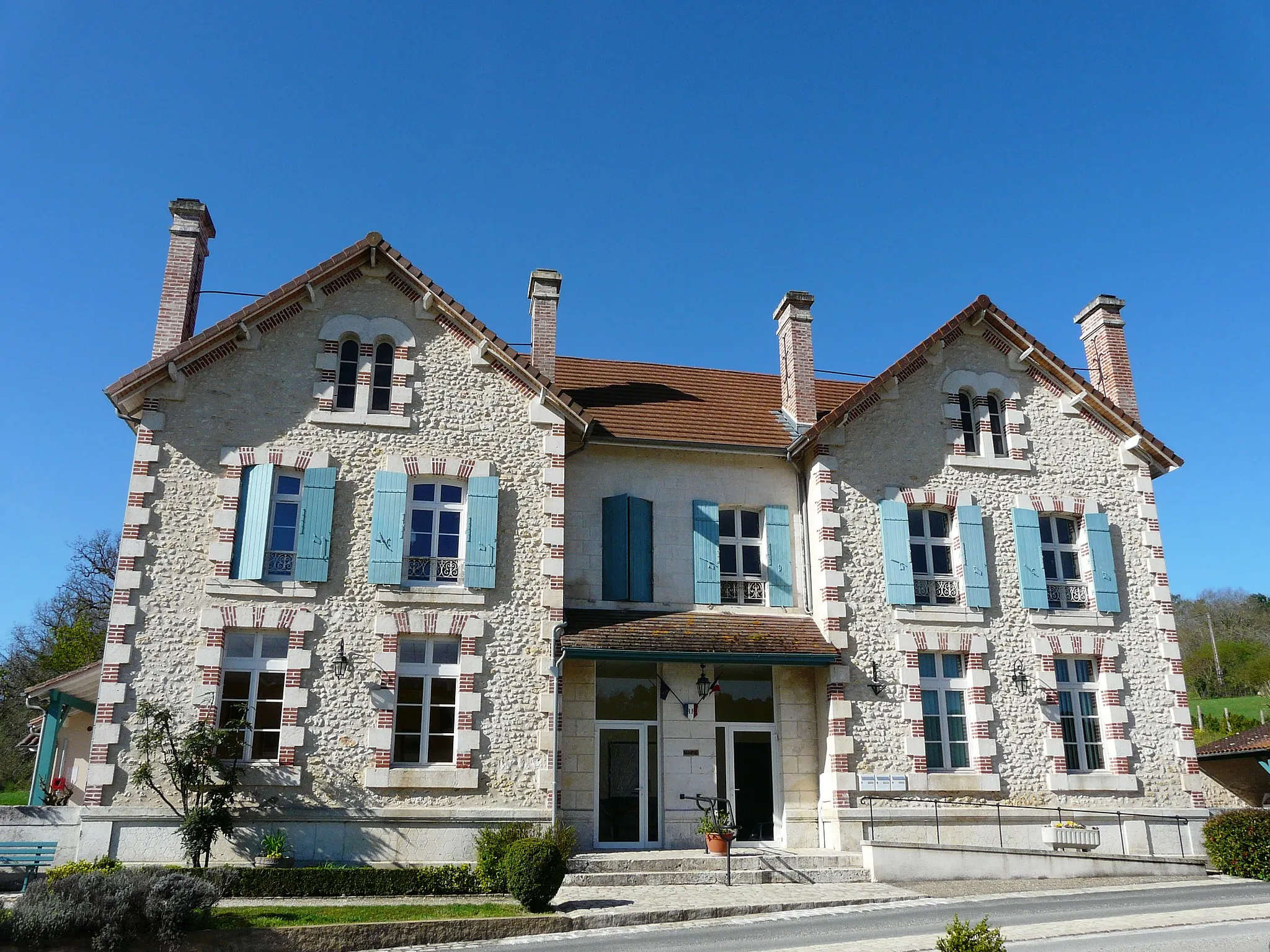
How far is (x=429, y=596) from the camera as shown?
579 inches

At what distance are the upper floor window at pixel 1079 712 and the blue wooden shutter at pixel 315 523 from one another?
12082mm

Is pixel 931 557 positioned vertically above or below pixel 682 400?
below

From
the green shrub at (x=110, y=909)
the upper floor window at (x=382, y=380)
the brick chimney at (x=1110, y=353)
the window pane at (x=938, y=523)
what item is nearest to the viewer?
the green shrub at (x=110, y=909)

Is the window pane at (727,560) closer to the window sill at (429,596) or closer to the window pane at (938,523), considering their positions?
the window pane at (938,523)

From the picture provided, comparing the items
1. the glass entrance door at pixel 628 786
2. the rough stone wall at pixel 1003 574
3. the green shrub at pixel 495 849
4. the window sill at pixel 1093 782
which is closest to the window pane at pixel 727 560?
the rough stone wall at pixel 1003 574

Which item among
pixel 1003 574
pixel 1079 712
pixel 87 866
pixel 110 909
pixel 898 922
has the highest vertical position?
pixel 1003 574

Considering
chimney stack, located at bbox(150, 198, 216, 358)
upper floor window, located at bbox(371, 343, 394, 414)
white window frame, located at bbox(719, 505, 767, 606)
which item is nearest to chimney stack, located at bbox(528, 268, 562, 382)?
upper floor window, located at bbox(371, 343, 394, 414)

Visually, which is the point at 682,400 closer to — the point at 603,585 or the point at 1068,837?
the point at 603,585

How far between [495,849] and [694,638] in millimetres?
4359

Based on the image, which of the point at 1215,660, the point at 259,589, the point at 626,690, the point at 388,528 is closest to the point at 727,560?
the point at 626,690

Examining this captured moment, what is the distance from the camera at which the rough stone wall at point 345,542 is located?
45.4ft

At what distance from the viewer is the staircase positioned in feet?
44.1

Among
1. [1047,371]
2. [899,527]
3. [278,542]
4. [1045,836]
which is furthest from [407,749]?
[1047,371]

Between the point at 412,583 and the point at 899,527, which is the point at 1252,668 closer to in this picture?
the point at 899,527
